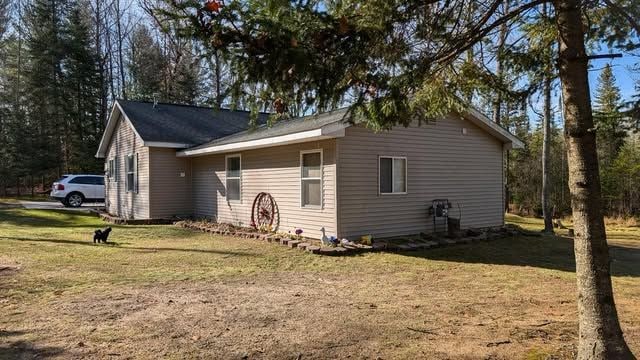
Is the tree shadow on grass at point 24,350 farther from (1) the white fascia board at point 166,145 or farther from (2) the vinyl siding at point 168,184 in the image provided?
(2) the vinyl siding at point 168,184

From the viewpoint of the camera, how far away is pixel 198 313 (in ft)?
16.9

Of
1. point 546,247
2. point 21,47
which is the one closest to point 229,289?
point 546,247

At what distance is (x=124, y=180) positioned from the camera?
17.5m

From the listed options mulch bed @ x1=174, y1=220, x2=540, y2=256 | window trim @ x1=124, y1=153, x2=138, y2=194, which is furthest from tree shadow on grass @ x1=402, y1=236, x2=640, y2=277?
window trim @ x1=124, y1=153, x2=138, y2=194

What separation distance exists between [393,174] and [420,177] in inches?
32.8

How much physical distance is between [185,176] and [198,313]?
11.5 metres

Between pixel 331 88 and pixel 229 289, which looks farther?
pixel 229 289

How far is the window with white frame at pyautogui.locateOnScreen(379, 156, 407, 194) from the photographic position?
35.2 feet

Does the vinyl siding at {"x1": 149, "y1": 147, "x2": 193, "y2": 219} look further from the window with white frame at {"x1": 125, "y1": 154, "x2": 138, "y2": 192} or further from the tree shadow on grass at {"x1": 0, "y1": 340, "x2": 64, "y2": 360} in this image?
the tree shadow on grass at {"x1": 0, "y1": 340, "x2": 64, "y2": 360}

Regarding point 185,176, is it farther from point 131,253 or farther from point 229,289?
point 229,289

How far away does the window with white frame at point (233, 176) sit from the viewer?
1345cm

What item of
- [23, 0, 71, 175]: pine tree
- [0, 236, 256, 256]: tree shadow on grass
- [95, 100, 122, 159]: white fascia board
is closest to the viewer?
[0, 236, 256, 256]: tree shadow on grass

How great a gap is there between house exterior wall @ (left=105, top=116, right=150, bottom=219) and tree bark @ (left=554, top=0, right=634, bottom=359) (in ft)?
46.1

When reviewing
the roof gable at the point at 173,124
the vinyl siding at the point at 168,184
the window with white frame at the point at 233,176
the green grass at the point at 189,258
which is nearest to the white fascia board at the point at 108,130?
the roof gable at the point at 173,124
